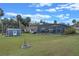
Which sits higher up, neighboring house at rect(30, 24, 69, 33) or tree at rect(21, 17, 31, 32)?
tree at rect(21, 17, 31, 32)

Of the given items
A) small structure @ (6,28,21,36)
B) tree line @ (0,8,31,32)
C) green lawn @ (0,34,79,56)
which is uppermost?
tree line @ (0,8,31,32)

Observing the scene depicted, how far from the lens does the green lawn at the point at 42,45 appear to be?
422 cm

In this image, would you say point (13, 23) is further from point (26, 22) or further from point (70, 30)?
point (70, 30)

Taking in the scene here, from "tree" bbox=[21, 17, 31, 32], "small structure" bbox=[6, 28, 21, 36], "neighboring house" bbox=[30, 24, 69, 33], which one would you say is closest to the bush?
"neighboring house" bbox=[30, 24, 69, 33]

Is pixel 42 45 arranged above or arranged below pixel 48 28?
below

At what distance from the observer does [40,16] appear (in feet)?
14.0

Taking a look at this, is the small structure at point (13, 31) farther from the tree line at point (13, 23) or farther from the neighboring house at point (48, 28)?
the neighboring house at point (48, 28)

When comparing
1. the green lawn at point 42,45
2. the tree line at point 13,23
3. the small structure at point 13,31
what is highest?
the tree line at point 13,23

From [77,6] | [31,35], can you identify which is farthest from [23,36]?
[77,6]

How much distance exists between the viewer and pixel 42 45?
4258 mm

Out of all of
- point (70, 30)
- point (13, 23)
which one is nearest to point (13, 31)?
point (13, 23)

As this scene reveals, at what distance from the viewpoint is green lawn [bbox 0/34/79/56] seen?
13.9 feet

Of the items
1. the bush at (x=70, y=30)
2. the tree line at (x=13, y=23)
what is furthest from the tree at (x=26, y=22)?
the bush at (x=70, y=30)

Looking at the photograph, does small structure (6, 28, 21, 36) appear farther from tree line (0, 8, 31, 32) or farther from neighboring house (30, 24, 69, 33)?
neighboring house (30, 24, 69, 33)
